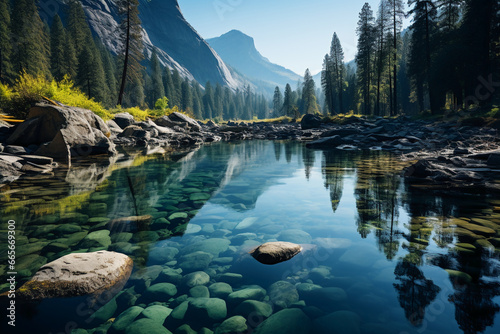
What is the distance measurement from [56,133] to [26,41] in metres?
29.7

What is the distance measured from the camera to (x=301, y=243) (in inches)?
147

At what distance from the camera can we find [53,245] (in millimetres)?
3576

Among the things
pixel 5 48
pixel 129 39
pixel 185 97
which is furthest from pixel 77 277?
pixel 185 97

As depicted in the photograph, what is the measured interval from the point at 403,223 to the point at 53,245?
5407mm

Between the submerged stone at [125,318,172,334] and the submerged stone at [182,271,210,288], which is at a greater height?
the submerged stone at [182,271,210,288]

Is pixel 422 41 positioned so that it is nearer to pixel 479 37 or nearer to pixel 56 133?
pixel 479 37

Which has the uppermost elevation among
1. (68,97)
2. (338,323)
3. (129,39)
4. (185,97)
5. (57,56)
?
(185,97)

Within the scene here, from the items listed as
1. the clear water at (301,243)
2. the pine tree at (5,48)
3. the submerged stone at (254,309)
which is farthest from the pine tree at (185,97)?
the submerged stone at (254,309)

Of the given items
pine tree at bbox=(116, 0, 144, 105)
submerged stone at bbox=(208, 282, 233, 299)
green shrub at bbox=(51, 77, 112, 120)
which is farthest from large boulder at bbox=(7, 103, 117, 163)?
pine tree at bbox=(116, 0, 144, 105)

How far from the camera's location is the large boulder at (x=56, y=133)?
433 inches

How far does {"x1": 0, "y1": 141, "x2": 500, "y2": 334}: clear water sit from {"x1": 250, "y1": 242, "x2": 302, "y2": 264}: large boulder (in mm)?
98

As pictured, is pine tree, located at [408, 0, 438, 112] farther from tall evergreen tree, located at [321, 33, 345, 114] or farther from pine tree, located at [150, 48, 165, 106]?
pine tree, located at [150, 48, 165, 106]

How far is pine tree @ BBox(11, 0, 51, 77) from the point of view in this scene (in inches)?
1203

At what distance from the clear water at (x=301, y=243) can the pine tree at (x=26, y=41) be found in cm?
3414
